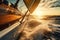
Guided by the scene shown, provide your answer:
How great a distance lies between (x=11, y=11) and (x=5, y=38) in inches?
87.3

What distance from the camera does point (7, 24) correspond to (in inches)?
177

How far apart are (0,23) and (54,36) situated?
2138mm

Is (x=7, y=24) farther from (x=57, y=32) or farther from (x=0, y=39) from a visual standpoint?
(x=57, y=32)

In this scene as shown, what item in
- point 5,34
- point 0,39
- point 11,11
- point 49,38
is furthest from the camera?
point 11,11

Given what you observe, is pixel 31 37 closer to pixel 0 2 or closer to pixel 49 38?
pixel 49 38

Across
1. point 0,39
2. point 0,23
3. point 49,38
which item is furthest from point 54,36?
point 0,39

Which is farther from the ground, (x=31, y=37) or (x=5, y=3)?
(x=5, y=3)

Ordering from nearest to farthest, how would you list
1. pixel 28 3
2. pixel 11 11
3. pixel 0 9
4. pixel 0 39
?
pixel 0 39, pixel 0 9, pixel 11 11, pixel 28 3

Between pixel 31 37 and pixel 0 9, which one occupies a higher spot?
pixel 0 9

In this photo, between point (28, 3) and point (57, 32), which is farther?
point (28, 3)

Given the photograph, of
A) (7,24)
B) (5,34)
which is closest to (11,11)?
(7,24)

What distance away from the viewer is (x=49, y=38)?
5.22 metres

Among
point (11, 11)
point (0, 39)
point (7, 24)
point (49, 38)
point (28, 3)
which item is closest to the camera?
point (0, 39)

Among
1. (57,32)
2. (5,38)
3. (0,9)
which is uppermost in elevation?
(0,9)
